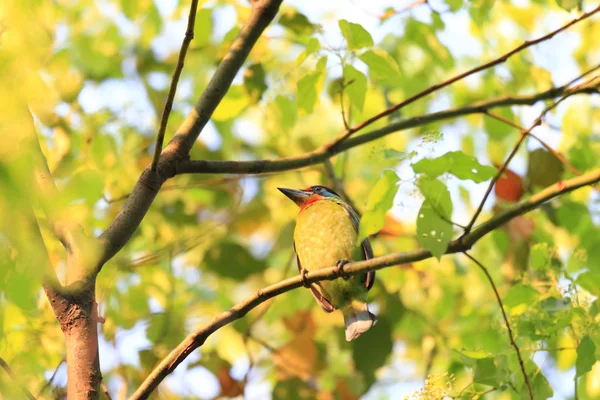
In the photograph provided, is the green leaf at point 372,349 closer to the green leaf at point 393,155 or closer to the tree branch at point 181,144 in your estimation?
the tree branch at point 181,144

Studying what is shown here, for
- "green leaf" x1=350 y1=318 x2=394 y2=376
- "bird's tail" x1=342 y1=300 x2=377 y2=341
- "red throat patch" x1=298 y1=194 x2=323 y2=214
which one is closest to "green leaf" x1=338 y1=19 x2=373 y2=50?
"bird's tail" x1=342 y1=300 x2=377 y2=341

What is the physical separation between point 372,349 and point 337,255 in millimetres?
660

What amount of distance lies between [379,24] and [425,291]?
6.71 feet

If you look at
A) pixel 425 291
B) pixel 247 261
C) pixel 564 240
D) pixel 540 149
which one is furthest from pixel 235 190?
pixel 564 240

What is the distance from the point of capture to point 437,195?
2.23 m

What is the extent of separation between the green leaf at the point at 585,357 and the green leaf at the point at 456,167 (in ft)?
2.64

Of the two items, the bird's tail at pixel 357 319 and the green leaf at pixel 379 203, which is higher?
the bird's tail at pixel 357 319

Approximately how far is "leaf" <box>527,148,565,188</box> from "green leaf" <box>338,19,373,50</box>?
1.71 meters

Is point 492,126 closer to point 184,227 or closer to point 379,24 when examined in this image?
point 379,24

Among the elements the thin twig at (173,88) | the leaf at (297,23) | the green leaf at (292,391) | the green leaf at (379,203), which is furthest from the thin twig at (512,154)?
the green leaf at (292,391)

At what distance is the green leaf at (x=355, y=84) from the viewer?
298cm

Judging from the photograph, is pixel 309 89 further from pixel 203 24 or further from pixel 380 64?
pixel 203 24

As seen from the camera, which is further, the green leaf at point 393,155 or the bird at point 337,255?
the bird at point 337,255

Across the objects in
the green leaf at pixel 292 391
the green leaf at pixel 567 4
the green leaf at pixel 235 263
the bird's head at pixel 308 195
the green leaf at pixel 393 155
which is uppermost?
the bird's head at pixel 308 195
